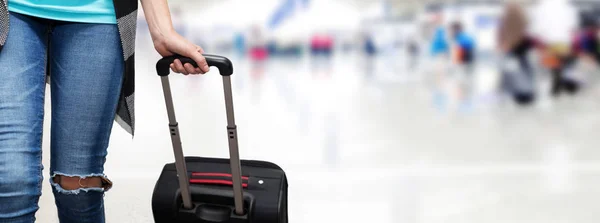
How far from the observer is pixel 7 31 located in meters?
0.87

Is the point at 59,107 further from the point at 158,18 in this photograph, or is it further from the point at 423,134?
the point at 423,134

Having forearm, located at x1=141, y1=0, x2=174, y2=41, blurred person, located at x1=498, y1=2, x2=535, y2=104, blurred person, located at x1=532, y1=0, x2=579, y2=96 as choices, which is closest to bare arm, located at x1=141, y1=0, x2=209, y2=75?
forearm, located at x1=141, y1=0, x2=174, y2=41

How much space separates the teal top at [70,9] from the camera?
2.95 feet

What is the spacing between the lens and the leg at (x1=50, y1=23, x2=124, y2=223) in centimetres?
94

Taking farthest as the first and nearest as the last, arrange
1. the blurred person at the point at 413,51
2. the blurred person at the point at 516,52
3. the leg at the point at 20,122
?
1. the blurred person at the point at 413,51
2. the blurred person at the point at 516,52
3. the leg at the point at 20,122

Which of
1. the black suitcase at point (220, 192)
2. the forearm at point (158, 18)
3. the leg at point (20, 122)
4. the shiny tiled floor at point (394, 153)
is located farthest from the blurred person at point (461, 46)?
the leg at point (20, 122)

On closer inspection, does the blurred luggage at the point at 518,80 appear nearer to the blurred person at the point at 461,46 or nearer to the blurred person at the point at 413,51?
the blurred person at the point at 461,46

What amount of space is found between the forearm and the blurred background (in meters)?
0.82

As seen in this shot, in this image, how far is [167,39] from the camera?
3.22ft

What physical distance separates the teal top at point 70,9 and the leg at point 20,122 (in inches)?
0.6

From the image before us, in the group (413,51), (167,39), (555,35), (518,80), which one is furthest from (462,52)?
(167,39)

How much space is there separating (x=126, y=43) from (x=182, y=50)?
10 cm

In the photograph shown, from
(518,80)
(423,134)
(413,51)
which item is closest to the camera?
(423,134)

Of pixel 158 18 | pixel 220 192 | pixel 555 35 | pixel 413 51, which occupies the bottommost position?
pixel 220 192
